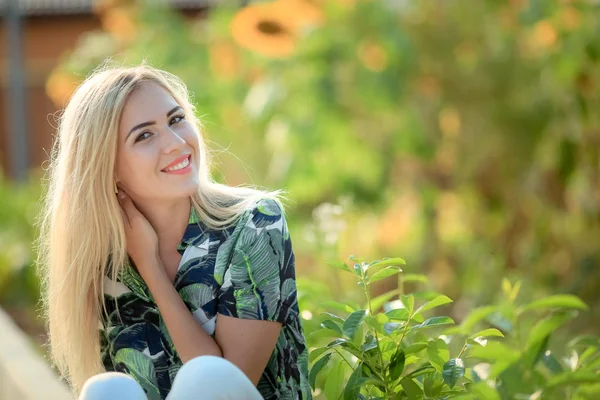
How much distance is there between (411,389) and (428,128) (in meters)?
4.64

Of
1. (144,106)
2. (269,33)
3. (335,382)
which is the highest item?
(144,106)

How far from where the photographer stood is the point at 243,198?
8.57 feet

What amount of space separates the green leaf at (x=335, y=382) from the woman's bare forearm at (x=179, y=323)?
0.26 meters

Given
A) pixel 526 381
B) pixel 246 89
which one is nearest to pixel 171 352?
pixel 526 381

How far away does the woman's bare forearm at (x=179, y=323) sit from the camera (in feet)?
Answer: 7.76

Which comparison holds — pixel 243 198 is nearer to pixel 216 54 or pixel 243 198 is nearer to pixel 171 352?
pixel 171 352

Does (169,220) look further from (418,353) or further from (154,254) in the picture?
(418,353)

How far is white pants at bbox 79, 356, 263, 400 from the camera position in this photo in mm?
1966

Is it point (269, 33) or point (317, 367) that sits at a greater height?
point (317, 367)

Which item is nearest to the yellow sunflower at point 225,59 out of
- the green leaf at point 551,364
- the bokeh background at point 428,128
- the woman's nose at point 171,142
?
the bokeh background at point 428,128

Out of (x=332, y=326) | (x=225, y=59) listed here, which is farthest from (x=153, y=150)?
(x=225, y=59)

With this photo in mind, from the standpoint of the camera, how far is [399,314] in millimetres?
2334

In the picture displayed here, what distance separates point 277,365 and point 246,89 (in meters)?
5.17

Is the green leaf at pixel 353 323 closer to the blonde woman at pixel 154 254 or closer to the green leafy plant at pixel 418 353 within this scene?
the green leafy plant at pixel 418 353
